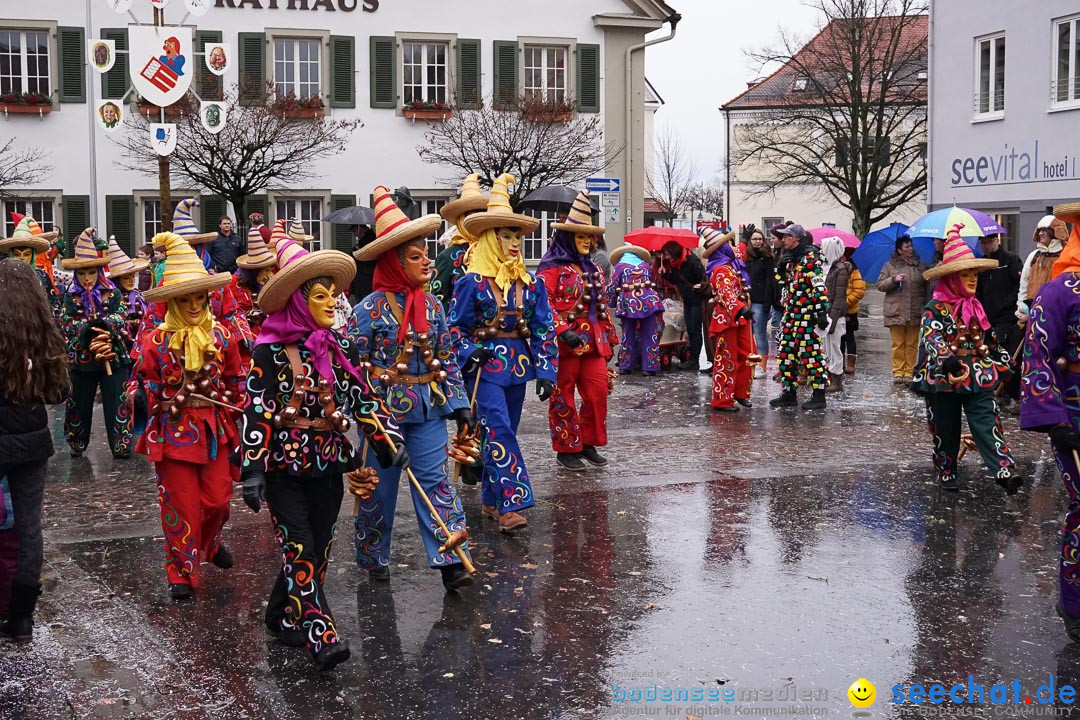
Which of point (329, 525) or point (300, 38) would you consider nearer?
point (329, 525)

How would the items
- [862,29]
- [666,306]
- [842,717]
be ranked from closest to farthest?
[842,717]
[666,306]
[862,29]

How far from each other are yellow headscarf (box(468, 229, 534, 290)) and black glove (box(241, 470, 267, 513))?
3.04 meters

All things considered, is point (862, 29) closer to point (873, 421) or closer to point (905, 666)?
point (873, 421)

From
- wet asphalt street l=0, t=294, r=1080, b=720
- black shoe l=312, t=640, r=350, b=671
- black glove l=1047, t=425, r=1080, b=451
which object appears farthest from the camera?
black glove l=1047, t=425, r=1080, b=451

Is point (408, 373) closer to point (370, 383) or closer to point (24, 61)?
point (370, 383)

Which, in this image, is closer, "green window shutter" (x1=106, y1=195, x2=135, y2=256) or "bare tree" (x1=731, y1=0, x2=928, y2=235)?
"green window shutter" (x1=106, y1=195, x2=135, y2=256)

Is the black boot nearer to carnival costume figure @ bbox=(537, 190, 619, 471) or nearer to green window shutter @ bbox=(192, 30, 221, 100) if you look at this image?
carnival costume figure @ bbox=(537, 190, 619, 471)

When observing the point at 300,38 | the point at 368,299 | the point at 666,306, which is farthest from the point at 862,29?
the point at 368,299

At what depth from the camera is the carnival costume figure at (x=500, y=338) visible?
823 centimetres

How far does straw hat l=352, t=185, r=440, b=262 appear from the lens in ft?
22.6

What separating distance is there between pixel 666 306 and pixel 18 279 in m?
12.9

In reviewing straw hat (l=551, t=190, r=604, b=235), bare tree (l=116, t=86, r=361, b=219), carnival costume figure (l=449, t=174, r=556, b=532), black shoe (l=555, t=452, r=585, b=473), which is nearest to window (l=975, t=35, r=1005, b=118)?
bare tree (l=116, t=86, r=361, b=219)

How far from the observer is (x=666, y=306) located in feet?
60.1

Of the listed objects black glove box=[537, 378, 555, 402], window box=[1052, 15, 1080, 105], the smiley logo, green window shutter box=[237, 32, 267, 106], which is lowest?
the smiley logo
